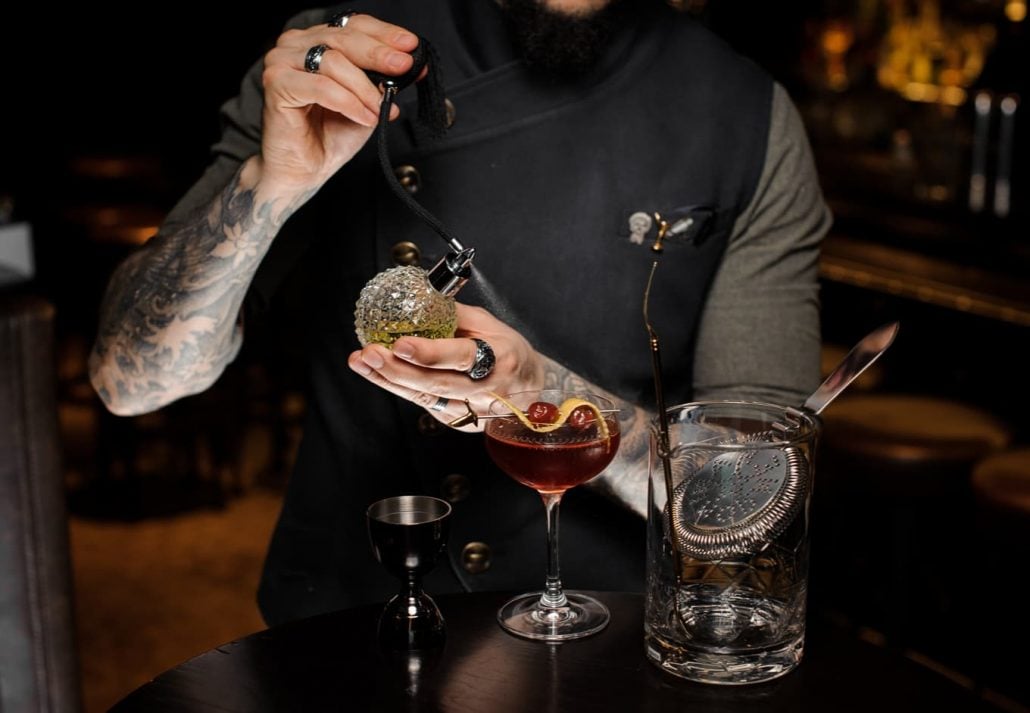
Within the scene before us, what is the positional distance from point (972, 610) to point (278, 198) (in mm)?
2414

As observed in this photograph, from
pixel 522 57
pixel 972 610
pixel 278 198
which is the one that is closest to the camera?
pixel 278 198

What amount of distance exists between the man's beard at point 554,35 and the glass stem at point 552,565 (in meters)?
0.60

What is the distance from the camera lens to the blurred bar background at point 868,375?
10.3 feet

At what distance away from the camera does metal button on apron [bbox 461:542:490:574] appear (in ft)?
A: 5.60

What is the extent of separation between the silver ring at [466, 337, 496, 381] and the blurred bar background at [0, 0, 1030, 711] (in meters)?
1.39

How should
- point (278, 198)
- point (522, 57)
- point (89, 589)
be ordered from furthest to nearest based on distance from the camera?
point (89, 589) → point (522, 57) → point (278, 198)

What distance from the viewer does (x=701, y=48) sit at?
5.93ft

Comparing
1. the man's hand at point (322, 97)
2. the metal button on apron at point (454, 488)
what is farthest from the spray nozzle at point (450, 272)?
the metal button on apron at point (454, 488)

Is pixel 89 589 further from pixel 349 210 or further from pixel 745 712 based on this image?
pixel 745 712

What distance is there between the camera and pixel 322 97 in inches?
53.6

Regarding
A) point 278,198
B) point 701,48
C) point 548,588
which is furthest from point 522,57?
point 548,588

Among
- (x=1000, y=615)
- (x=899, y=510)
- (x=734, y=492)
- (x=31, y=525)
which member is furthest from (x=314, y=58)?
(x=1000, y=615)

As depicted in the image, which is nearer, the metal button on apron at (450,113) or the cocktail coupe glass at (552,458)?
the cocktail coupe glass at (552,458)

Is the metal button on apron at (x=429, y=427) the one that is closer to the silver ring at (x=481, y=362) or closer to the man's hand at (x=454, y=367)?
the man's hand at (x=454, y=367)
